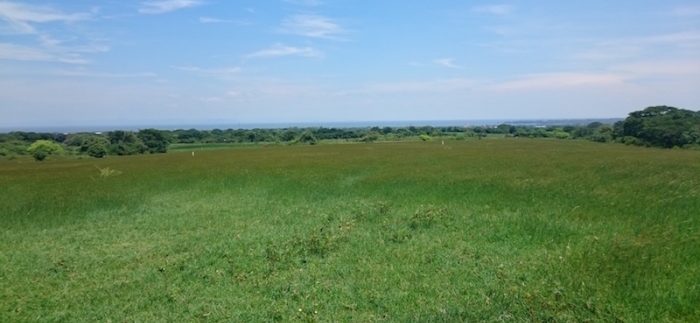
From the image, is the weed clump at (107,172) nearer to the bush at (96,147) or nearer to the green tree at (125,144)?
the bush at (96,147)

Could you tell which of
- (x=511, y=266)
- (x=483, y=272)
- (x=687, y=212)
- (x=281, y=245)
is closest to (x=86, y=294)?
(x=281, y=245)

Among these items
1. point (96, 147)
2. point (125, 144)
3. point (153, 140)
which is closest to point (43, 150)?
point (96, 147)

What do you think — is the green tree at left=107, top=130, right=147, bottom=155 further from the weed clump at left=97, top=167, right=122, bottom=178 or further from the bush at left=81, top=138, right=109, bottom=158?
the weed clump at left=97, top=167, right=122, bottom=178

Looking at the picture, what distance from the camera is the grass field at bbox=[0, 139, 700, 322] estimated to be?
8883 mm

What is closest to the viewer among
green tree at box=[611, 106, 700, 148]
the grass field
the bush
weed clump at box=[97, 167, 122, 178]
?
the grass field

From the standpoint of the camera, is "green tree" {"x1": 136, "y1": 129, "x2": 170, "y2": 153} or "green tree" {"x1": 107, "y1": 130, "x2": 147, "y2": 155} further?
"green tree" {"x1": 136, "y1": 129, "x2": 170, "y2": 153}

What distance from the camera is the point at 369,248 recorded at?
1313 centimetres

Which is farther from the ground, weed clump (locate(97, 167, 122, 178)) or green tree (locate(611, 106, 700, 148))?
green tree (locate(611, 106, 700, 148))

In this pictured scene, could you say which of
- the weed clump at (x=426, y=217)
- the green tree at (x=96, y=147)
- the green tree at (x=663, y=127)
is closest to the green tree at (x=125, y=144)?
the green tree at (x=96, y=147)

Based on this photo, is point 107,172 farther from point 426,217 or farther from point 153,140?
point 153,140

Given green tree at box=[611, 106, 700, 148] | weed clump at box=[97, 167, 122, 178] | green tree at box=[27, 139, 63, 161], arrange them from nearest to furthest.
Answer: weed clump at box=[97, 167, 122, 178] < green tree at box=[611, 106, 700, 148] < green tree at box=[27, 139, 63, 161]

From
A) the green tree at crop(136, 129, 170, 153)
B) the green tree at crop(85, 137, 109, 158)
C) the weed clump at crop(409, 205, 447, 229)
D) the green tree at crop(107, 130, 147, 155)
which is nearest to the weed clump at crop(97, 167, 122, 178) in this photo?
the weed clump at crop(409, 205, 447, 229)

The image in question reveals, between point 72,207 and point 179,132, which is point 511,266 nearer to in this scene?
point 72,207

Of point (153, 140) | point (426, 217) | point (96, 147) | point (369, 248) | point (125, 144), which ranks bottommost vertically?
point (369, 248)
